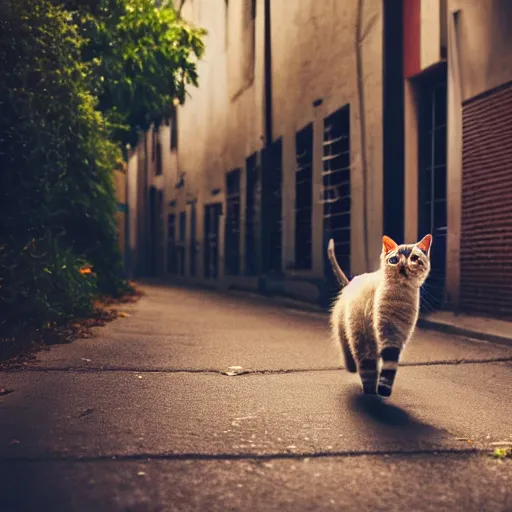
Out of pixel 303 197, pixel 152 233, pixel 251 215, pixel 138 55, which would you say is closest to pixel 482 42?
pixel 303 197

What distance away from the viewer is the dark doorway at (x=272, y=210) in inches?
661

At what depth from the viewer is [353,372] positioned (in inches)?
213

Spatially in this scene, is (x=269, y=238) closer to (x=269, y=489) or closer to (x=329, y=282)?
(x=329, y=282)

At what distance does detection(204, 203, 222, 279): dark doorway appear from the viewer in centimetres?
2244

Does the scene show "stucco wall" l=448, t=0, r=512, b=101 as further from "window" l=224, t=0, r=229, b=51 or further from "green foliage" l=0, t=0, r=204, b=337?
"window" l=224, t=0, r=229, b=51

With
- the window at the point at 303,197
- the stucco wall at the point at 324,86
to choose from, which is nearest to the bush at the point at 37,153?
the stucco wall at the point at 324,86

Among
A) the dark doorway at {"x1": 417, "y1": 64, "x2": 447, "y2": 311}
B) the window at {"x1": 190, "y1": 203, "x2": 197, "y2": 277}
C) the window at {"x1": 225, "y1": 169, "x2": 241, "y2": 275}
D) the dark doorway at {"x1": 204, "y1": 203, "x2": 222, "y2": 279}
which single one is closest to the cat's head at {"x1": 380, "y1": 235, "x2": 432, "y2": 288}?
the dark doorway at {"x1": 417, "y1": 64, "x2": 447, "y2": 311}

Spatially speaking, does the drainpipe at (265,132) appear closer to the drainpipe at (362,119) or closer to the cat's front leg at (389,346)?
the drainpipe at (362,119)

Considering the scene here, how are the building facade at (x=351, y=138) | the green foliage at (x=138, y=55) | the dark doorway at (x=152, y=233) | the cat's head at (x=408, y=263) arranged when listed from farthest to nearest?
the dark doorway at (x=152, y=233) < the green foliage at (x=138, y=55) < the building facade at (x=351, y=138) < the cat's head at (x=408, y=263)

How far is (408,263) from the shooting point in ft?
14.3

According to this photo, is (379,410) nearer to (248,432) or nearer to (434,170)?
(248,432)

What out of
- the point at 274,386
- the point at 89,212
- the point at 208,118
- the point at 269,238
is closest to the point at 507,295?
the point at 274,386

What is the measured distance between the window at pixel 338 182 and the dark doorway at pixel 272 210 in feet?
9.18

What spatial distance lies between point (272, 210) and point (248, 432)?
531 inches
